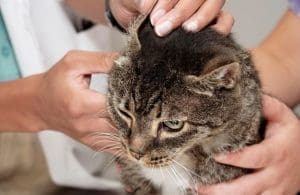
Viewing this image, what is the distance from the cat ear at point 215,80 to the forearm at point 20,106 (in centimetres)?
37

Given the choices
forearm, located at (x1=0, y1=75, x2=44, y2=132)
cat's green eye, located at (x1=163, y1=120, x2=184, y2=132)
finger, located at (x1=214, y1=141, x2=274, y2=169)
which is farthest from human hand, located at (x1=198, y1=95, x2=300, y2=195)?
forearm, located at (x1=0, y1=75, x2=44, y2=132)

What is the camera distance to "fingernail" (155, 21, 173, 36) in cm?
86

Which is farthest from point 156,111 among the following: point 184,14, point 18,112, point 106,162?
point 106,162

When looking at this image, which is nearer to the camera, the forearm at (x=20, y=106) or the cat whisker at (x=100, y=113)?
the cat whisker at (x=100, y=113)

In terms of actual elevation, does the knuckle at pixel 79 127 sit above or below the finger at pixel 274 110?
above

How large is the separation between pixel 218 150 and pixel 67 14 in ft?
1.96

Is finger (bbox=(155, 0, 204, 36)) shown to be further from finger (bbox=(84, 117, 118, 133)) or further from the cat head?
finger (bbox=(84, 117, 118, 133))

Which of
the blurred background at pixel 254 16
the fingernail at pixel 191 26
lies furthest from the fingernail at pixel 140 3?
the blurred background at pixel 254 16

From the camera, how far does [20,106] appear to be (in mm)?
1128

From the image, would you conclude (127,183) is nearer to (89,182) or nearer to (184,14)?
(89,182)

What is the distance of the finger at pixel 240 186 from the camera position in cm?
94

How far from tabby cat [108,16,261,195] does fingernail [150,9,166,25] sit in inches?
0.4

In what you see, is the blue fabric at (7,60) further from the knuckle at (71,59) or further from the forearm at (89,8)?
the knuckle at (71,59)

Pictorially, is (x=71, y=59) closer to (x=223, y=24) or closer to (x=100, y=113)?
(x=100, y=113)
